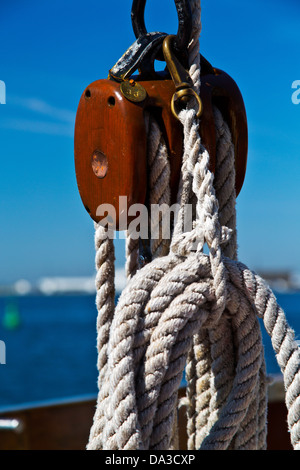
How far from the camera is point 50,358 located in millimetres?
24234

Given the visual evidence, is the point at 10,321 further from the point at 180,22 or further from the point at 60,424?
the point at 180,22

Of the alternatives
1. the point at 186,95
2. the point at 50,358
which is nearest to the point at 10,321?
the point at 50,358

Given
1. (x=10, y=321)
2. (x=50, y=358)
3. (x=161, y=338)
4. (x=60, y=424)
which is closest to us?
(x=161, y=338)

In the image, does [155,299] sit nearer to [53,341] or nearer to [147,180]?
[147,180]

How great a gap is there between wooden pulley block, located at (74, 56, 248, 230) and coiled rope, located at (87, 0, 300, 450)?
3cm

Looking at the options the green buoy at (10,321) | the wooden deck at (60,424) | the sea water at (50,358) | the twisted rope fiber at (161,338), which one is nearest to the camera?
the twisted rope fiber at (161,338)

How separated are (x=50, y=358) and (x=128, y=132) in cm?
2427

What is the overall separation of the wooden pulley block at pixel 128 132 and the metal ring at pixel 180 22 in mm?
67

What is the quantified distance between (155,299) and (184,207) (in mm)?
199

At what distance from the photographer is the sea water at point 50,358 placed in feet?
52.9
